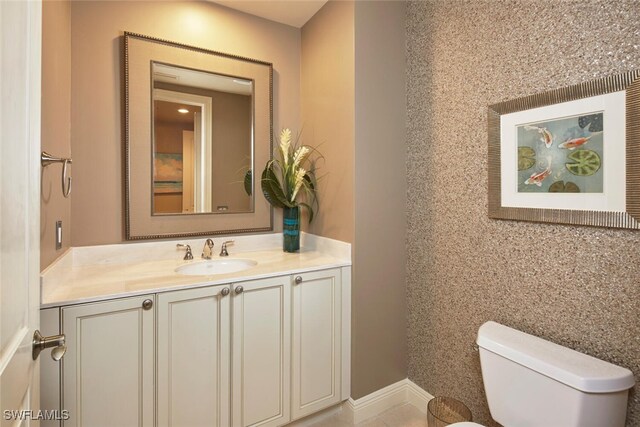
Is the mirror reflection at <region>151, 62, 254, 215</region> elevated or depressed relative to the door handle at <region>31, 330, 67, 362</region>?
elevated

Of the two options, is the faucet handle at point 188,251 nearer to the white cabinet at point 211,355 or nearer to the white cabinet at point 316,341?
Answer: the white cabinet at point 211,355

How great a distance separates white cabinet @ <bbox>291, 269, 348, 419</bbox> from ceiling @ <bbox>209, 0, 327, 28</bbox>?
5.56ft

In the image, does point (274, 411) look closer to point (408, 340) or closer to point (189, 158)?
→ point (408, 340)

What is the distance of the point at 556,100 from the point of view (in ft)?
4.07

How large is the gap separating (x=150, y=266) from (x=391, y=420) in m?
1.61

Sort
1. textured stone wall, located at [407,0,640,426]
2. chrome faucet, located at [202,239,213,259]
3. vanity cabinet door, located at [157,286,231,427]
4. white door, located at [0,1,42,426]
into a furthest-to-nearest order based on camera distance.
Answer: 1. chrome faucet, located at [202,239,213,259]
2. vanity cabinet door, located at [157,286,231,427]
3. textured stone wall, located at [407,0,640,426]
4. white door, located at [0,1,42,426]

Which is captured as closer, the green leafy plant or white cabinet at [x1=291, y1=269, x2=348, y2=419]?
white cabinet at [x1=291, y1=269, x2=348, y2=419]

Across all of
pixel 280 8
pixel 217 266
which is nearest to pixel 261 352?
pixel 217 266

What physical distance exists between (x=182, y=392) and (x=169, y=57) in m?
1.80

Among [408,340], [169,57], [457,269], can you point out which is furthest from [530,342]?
[169,57]

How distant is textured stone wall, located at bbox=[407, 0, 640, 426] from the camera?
1.12 meters

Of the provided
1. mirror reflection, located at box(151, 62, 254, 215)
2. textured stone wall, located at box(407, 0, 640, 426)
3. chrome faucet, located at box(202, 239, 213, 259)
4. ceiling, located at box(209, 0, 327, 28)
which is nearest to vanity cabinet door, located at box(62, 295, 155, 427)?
chrome faucet, located at box(202, 239, 213, 259)

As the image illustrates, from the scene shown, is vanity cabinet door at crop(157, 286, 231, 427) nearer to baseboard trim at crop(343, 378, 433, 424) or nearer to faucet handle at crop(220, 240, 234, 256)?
faucet handle at crop(220, 240, 234, 256)

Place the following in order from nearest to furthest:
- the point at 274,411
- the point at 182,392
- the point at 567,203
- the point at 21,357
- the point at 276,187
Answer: the point at 21,357 < the point at 567,203 < the point at 182,392 < the point at 274,411 < the point at 276,187
